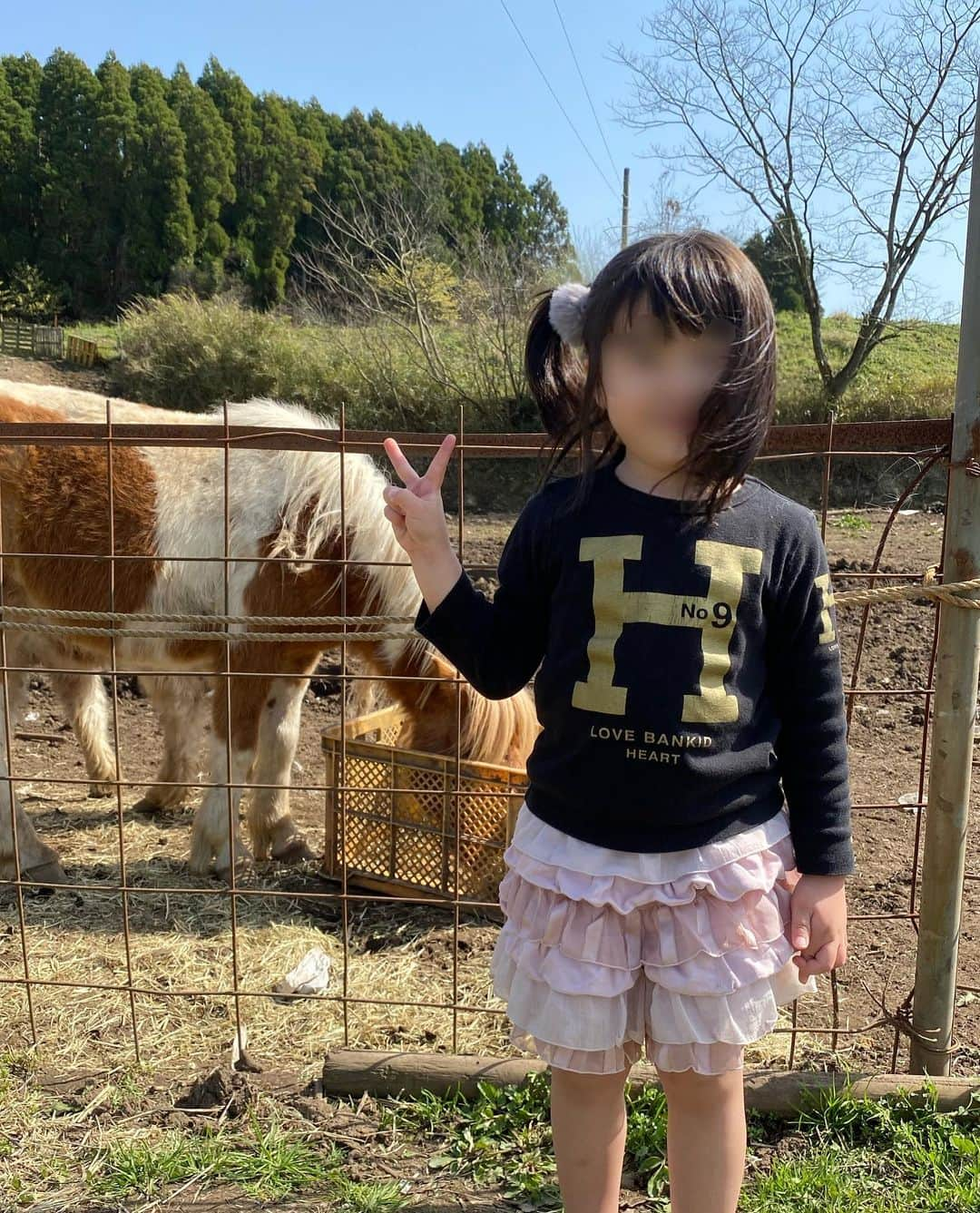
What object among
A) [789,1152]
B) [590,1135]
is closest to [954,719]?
[789,1152]

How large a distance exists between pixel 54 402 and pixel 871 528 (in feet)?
29.6

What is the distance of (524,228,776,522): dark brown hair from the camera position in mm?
1390

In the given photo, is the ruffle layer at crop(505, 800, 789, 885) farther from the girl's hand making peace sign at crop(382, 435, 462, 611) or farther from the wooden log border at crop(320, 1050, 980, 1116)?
the wooden log border at crop(320, 1050, 980, 1116)

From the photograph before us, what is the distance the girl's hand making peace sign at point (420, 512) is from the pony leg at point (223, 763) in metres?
2.80

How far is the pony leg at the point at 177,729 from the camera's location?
4.95 meters

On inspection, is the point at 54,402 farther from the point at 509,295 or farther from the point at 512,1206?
the point at 509,295

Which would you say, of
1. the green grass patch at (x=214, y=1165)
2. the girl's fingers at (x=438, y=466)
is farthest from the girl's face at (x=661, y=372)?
the green grass patch at (x=214, y=1165)

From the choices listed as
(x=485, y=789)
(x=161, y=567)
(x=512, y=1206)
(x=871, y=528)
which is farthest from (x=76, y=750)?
(x=871, y=528)

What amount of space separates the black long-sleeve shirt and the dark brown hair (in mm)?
95

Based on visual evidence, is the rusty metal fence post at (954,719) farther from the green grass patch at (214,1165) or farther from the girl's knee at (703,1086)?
the green grass patch at (214,1165)

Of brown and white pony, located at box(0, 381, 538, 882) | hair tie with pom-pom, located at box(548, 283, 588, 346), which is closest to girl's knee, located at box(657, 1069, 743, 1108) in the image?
hair tie with pom-pom, located at box(548, 283, 588, 346)

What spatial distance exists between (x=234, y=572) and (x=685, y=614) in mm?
3086

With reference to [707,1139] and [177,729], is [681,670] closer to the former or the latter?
[707,1139]

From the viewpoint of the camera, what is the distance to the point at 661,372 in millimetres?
1434
